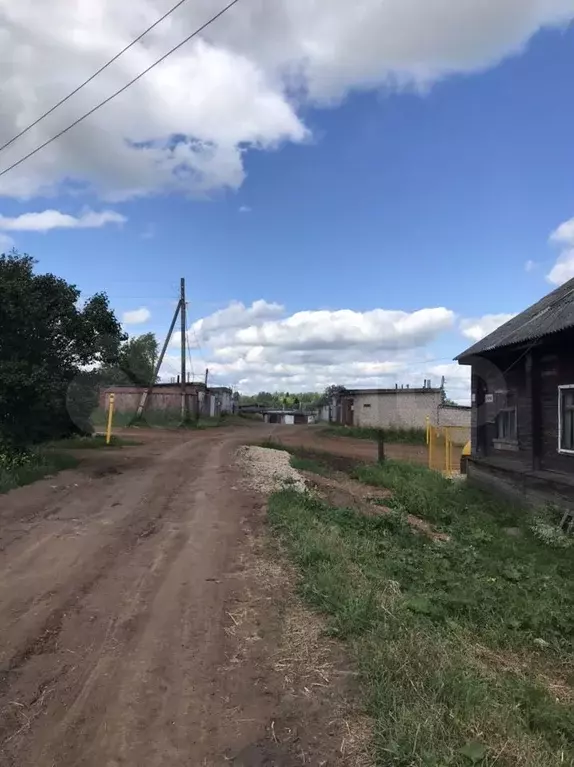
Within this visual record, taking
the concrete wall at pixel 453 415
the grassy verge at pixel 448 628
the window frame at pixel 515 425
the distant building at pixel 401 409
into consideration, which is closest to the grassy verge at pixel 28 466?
the grassy verge at pixel 448 628

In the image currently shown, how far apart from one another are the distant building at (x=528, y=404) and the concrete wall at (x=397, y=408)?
22.5 meters

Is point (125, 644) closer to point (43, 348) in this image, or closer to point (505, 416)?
point (43, 348)

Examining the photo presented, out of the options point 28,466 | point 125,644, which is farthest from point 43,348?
point 125,644

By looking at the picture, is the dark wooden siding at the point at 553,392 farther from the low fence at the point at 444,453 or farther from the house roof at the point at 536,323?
the low fence at the point at 444,453

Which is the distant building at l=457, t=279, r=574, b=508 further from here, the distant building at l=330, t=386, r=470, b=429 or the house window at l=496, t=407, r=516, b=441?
the distant building at l=330, t=386, r=470, b=429

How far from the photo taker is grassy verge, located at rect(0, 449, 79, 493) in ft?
36.0

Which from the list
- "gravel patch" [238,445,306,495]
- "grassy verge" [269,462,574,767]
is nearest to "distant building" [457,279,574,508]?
"grassy verge" [269,462,574,767]

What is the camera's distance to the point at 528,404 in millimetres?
13562

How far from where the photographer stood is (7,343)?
12789mm

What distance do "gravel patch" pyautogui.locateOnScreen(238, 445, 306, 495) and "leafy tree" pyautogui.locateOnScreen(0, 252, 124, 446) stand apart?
4.54m

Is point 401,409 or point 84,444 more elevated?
point 401,409

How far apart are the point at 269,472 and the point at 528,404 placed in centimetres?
603

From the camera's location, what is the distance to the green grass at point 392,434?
34.8 meters

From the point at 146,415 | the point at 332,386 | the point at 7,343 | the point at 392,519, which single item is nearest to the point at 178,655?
the point at 392,519
